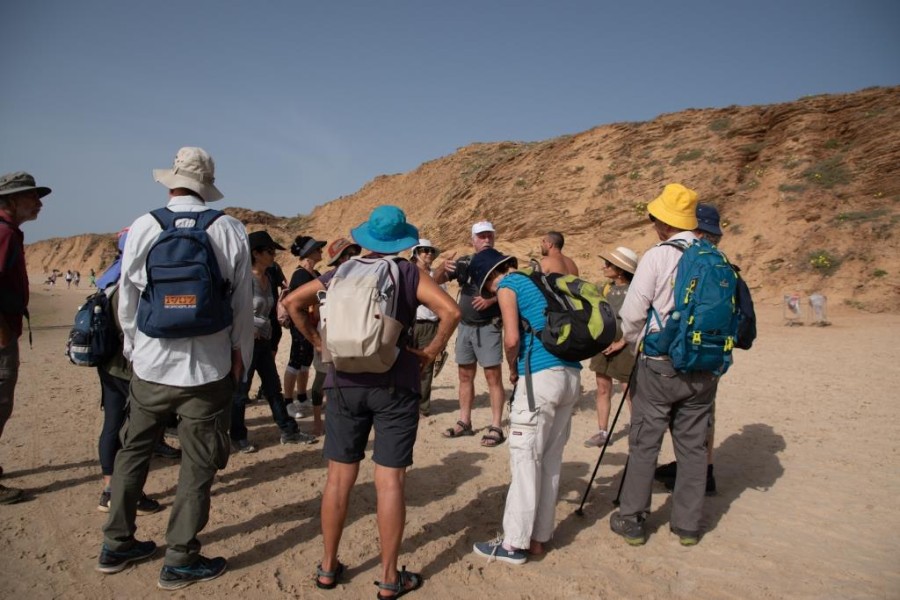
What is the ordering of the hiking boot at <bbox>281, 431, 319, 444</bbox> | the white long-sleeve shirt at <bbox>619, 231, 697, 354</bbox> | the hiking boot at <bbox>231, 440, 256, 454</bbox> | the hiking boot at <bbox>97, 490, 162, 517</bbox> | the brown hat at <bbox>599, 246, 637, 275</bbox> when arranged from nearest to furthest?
the white long-sleeve shirt at <bbox>619, 231, 697, 354</bbox>, the hiking boot at <bbox>97, 490, 162, 517</bbox>, the brown hat at <bbox>599, 246, 637, 275</bbox>, the hiking boot at <bbox>231, 440, 256, 454</bbox>, the hiking boot at <bbox>281, 431, 319, 444</bbox>

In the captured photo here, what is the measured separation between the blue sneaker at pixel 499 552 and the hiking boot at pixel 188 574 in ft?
5.05

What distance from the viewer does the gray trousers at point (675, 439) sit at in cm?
345

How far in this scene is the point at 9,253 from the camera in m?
3.60

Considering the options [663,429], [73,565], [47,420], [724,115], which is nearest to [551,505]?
[663,429]

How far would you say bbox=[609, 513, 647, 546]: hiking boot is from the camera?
3.47m

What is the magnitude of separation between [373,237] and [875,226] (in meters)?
19.3

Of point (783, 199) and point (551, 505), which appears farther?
point (783, 199)

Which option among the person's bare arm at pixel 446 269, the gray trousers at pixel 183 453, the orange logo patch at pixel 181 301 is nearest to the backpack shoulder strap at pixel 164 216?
the orange logo patch at pixel 181 301

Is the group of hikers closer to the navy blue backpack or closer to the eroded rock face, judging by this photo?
the navy blue backpack

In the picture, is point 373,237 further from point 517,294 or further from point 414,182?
point 414,182

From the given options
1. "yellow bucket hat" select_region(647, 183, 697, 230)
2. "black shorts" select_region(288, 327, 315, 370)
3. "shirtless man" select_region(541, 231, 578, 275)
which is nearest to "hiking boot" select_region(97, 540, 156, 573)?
"black shorts" select_region(288, 327, 315, 370)

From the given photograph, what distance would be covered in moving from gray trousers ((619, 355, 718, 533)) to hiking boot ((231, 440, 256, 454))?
3.46 meters

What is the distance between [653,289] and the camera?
3461 millimetres

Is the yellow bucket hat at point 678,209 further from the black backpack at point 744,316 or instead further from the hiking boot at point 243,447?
the hiking boot at point 243,447
